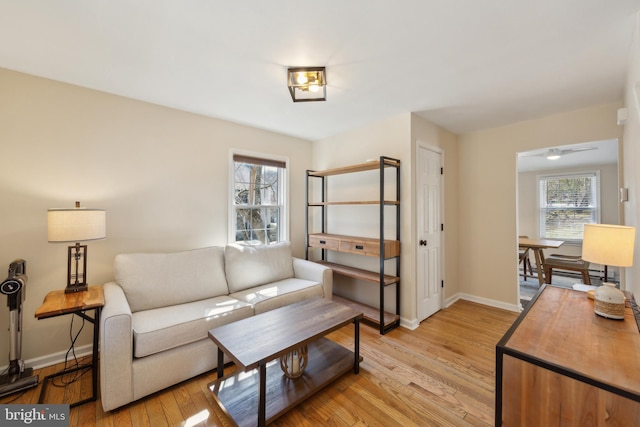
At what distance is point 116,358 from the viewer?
5.42 feet

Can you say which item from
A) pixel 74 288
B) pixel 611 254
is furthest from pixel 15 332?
pixel 611 254

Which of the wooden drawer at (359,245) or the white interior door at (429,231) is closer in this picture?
the wooden drawer at (359,245)

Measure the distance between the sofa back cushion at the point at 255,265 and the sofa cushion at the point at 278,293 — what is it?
0.08 metres

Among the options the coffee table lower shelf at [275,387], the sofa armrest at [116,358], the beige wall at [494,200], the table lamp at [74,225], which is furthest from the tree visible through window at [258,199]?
the beige wall at [494,200]

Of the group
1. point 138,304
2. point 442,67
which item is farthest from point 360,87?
point 138,304

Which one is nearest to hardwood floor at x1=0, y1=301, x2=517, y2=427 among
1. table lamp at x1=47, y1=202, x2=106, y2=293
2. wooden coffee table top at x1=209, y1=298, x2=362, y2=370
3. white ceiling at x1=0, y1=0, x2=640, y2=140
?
wooden coffee table top at x1=209, y1=298, x2=362, y2=370

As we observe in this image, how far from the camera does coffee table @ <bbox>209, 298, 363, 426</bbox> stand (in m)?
1.53

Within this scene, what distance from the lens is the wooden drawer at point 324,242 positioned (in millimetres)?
3253

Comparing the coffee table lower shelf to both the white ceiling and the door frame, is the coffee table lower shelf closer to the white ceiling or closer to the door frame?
the door frame

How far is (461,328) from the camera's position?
111 inches

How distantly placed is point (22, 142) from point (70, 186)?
44cm

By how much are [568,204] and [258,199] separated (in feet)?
21.5

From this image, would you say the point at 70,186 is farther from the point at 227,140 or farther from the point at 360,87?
the point at 360,87

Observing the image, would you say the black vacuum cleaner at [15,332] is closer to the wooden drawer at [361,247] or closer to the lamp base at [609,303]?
the wooden drawer at [361,247]
